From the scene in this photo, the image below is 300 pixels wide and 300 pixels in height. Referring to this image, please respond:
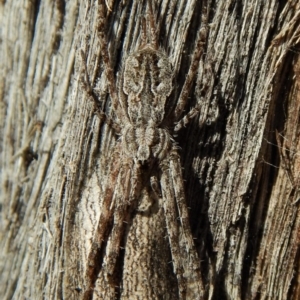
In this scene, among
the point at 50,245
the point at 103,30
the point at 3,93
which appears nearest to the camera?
the point at 103,30

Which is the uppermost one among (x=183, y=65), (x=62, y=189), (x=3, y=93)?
(x=183, y=65)

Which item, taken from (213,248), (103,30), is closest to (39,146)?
(103,30)

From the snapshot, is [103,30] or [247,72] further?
[247,72]

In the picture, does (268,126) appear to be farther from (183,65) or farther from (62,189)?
(62,189)

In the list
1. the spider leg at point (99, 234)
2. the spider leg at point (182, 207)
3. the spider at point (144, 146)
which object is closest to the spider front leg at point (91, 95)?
the spider at point (144, 146)

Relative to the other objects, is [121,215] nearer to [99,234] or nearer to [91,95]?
[99,234]

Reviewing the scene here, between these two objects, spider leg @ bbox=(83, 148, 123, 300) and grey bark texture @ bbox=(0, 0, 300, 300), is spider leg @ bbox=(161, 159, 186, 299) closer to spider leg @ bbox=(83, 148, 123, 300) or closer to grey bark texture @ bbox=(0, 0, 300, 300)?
grey bark texture @ bbox=(0, 0, 300, 300)

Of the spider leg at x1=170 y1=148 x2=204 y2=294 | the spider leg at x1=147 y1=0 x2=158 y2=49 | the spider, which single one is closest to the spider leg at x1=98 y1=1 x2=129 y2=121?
the spider

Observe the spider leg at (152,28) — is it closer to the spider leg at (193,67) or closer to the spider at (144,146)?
the spider at (144,146)
